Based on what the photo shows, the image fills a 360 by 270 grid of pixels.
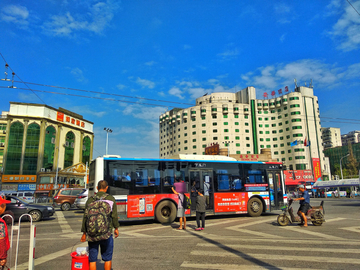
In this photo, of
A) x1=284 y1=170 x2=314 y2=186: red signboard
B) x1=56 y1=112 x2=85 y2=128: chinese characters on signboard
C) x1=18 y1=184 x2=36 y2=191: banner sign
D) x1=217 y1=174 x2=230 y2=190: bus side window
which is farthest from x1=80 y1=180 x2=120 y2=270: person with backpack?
x1=284 y1=170 x2=314 y2=186: red signboard

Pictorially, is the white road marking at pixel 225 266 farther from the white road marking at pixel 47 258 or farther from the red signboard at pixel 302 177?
the red signboard at pixel 302 177

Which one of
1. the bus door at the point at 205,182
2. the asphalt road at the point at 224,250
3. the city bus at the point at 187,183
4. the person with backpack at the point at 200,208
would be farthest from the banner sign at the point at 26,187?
the person with backpack at the point at 200,208

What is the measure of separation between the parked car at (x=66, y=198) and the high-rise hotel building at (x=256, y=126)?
7078 centimetres

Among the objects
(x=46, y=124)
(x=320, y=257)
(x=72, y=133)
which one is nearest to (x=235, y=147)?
(x=72, y=133)

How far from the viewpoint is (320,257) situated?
5.73m

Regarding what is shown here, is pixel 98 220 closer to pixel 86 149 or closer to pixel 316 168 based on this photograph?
pixel 86 149

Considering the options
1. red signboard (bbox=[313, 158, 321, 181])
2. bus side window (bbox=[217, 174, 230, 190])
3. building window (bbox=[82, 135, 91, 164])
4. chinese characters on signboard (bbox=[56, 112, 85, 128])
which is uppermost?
chinese characters on signboard (bbox=[56, 112, 85, 128])

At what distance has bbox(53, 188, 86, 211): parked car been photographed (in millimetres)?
22266

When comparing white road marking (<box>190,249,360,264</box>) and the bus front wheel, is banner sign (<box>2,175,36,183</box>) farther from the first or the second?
white road marking (<box>190,249,360,264</box>)

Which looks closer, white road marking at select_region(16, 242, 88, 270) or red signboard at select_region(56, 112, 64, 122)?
white road marking at select_region(16, 242, 88, 270)

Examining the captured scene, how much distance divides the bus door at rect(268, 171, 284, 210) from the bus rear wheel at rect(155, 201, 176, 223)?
5859 millimetres

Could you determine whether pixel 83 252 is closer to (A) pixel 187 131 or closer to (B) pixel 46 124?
(B) pixel 46 124

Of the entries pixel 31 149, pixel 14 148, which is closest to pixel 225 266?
pixel 31 149

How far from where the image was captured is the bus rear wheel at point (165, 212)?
12359 mm
